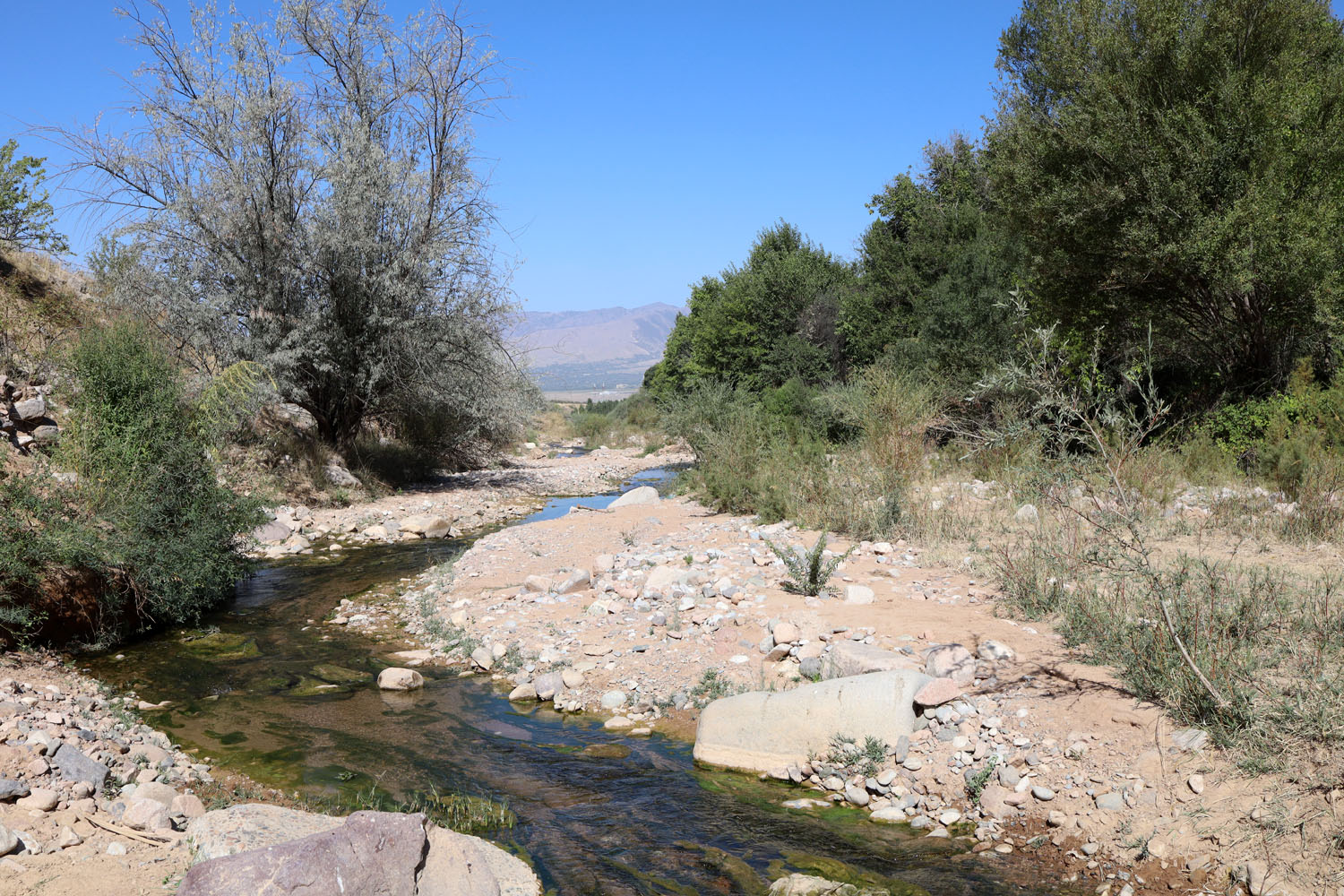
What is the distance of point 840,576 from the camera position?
8.59 meters

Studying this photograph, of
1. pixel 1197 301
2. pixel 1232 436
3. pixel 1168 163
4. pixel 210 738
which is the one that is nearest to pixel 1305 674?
pixel 210 738

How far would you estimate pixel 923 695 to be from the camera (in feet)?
18.6

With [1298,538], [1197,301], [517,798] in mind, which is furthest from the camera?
[1197,301]

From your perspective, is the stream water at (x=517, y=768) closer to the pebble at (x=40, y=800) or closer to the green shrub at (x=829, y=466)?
the pebble at (x=40, y=800)

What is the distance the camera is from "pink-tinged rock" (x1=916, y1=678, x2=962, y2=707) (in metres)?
5.62

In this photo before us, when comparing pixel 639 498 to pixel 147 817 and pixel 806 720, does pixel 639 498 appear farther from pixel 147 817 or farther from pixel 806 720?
pixel 147 817

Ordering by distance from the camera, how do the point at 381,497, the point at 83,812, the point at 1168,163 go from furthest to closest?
the point at 381,497 < the point at 1168,163 < the point at 83,812

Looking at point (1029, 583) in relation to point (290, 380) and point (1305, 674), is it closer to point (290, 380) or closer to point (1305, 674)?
point (1305, 674)

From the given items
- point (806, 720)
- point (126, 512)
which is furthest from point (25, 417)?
point (806, 720)

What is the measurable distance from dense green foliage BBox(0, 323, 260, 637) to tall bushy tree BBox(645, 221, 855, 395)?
18415 mm

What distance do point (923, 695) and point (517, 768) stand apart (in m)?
2.90

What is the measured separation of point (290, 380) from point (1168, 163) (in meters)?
16.7

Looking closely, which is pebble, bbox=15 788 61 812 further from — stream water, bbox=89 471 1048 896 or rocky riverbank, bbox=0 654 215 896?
stream water, bbox=89 471 1048 896

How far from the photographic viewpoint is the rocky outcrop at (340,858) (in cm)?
330
